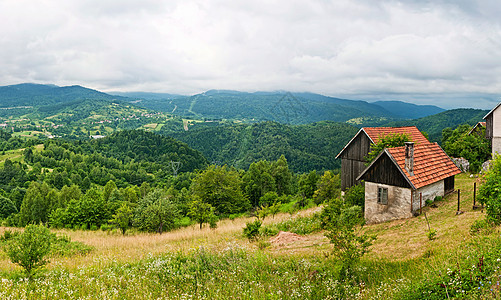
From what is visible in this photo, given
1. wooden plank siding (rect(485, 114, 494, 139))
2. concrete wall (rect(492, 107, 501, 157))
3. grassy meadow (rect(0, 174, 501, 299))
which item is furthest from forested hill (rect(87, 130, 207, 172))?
grassy meadow (rect(0, 174, 501, 299))

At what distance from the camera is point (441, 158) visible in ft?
70.2

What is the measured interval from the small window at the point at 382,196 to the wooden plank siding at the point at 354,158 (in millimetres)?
9134

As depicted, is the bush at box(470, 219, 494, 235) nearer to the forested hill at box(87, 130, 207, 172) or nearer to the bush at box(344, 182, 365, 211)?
the bush at box(344, 182, 365, 211)

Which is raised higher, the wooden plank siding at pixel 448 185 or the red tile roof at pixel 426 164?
the red tile roof at pixel 426 164

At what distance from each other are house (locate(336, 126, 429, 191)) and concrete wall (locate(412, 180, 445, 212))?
5.93m

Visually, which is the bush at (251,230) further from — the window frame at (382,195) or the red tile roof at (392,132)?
the red tile roof at (392,132)

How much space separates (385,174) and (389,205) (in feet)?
6.39

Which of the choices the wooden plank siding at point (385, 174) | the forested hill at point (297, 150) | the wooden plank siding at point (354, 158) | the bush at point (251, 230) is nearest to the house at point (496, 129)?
the wooden plank siding at point (354, 158)

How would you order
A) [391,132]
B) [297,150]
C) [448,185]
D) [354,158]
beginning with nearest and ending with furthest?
1. [448,185]
2. [391,132]
3. [354,158]
4. [297,150]

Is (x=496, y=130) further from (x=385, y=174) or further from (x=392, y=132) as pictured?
(x=385, y=174)

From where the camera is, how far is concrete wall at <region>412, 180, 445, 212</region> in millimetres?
17203

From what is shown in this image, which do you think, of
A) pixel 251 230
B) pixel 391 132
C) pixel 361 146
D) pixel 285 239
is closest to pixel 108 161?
pixel 361 146

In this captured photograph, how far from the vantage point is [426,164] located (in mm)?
19391

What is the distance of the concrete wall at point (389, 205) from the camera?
17078mm
